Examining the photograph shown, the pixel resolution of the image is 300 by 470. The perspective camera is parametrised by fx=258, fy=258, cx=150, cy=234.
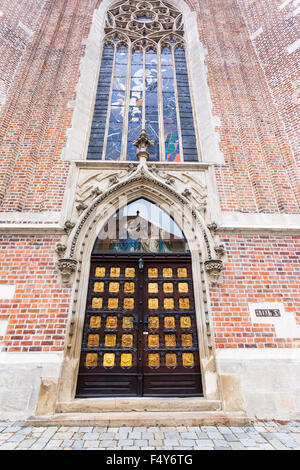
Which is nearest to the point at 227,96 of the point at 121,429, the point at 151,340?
the point at 151,340

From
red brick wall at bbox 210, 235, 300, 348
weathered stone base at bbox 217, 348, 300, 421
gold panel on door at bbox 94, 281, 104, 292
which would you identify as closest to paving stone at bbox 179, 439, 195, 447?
weathered stone base at bbox 217, 348, 300, 421

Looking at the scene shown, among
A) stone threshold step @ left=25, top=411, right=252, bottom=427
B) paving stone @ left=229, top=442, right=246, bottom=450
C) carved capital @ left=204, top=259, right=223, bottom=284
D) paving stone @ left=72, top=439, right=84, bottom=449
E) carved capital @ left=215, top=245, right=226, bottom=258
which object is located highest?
carved capital @ left=215, top=245, right=226, bottom=258

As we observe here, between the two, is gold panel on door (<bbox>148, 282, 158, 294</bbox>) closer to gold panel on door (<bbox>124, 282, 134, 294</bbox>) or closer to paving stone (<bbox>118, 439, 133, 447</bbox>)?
gold panel on door (<bbox>124, 282, 134, 294</bbox>)

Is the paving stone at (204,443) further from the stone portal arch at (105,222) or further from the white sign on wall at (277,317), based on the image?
the white sign on wall at (277,317)

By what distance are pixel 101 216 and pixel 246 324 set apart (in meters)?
3.40

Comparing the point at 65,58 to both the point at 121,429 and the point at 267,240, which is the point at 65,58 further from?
the point at 121,429

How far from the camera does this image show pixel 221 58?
26.6ft

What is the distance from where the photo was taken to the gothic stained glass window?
6996 mm

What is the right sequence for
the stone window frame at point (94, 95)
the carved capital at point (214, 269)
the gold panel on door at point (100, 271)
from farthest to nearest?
the stone window frame at point (94, 95)
the gold panel on door at point (100, 271)
the carved capital at point (214, 269)

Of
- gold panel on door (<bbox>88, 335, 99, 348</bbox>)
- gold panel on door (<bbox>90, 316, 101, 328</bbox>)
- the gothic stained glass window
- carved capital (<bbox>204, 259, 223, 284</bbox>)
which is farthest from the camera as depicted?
the gothic stained glass window

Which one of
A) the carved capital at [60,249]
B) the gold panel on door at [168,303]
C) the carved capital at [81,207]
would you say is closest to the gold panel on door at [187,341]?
the gold panel on door at [168,303]

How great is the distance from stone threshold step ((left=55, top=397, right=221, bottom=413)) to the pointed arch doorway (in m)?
0.21

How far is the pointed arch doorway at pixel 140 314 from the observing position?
427 centimetres
